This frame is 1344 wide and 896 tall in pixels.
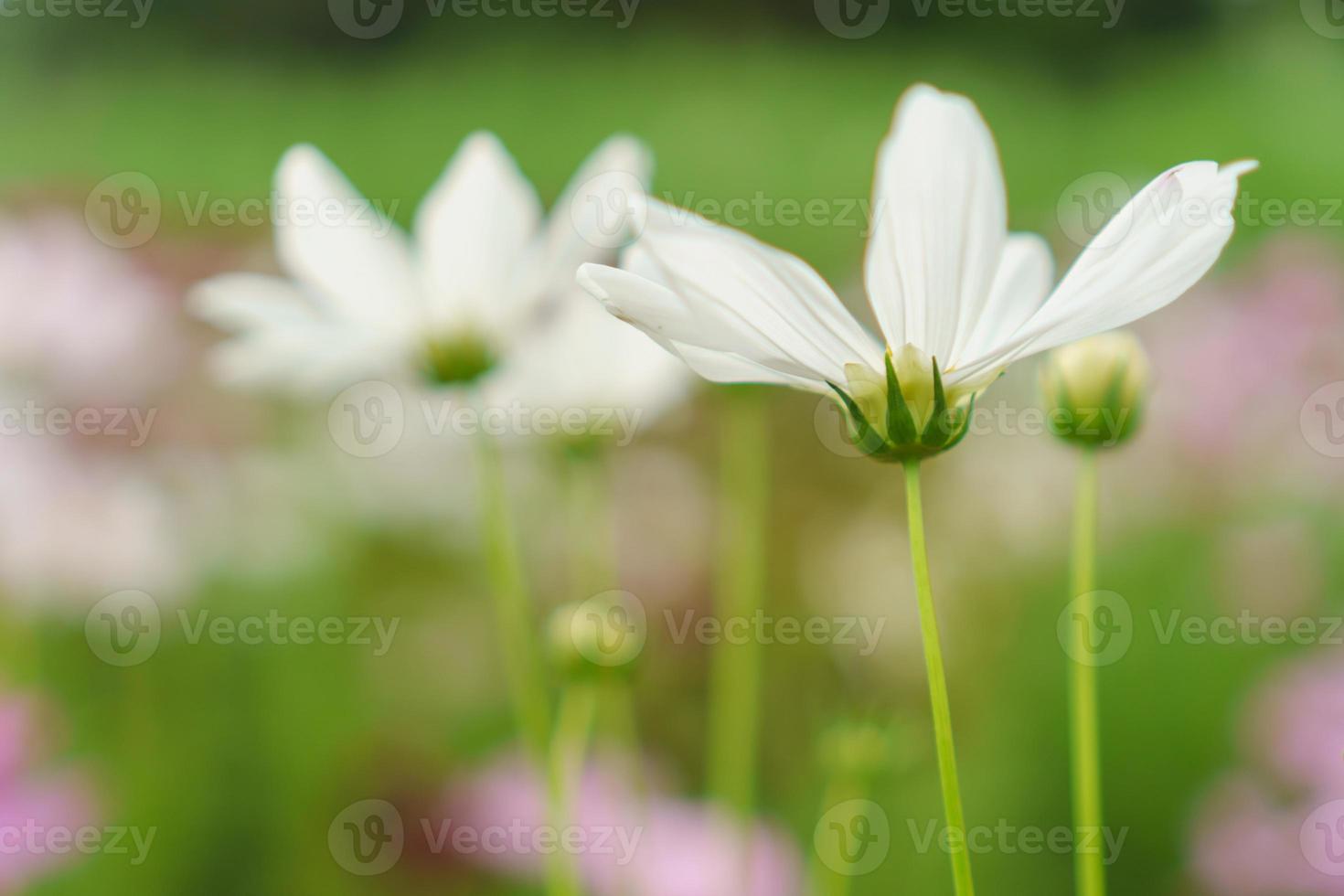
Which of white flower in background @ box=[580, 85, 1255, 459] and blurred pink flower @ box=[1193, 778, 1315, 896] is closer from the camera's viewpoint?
white flower in background @ box=[580, 85, 1255, 459]

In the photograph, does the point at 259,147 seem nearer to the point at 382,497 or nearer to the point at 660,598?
the point at 382,497

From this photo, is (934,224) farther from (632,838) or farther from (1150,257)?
(632,838)

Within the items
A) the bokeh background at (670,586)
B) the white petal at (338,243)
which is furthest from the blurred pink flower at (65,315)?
the white petal at (338,243)

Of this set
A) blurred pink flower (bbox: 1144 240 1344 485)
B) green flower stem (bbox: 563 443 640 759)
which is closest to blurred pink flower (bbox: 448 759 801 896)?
green flower stem (bbox: 563 443 640 759)

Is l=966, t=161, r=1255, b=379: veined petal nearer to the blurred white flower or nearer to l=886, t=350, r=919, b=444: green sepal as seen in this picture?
l=886, t=350, r=919, b=444: green sepal

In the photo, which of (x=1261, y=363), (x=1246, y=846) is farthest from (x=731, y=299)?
(x=1261, y=363)

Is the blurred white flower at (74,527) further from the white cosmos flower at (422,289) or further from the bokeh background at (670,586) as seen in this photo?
the white cosmos flower at (422,289)
